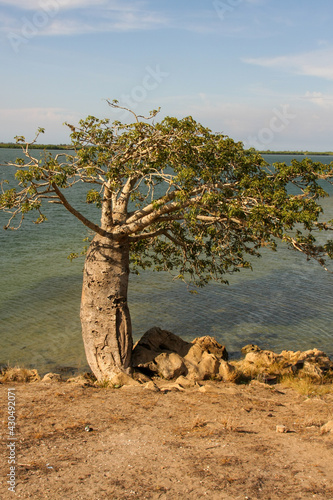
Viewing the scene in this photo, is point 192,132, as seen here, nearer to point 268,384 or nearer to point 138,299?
point 268,384

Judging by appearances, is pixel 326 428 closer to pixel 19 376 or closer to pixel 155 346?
pixel 155 346

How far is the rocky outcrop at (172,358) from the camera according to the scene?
1303 cm

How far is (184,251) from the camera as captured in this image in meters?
13.6

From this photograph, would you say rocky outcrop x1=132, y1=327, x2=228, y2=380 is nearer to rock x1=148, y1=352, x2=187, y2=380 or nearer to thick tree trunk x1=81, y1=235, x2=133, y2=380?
rock x1=148, y1=352, x2=187, y2=380

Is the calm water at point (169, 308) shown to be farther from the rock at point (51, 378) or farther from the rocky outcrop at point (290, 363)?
the rock at point (51, 378)

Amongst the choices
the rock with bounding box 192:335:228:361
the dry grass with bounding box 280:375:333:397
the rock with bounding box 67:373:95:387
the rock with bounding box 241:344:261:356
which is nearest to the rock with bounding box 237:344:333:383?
the dry grass with bounding box 280:375:333:397

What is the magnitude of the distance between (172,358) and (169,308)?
7.57 meters

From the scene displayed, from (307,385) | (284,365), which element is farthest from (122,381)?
(284,365)

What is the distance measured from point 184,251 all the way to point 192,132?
349 centimetres

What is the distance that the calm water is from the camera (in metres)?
16.9

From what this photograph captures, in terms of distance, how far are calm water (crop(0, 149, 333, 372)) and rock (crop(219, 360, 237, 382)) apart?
3.55m

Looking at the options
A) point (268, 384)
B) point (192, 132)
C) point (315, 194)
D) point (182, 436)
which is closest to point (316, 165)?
point (315, 194)

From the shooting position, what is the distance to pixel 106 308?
489 inches

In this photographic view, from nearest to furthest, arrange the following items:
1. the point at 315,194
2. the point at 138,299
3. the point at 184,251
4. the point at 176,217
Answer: the point at 315,194 → the point at 176,217 → the point at 184,251 → the point at 138,299
